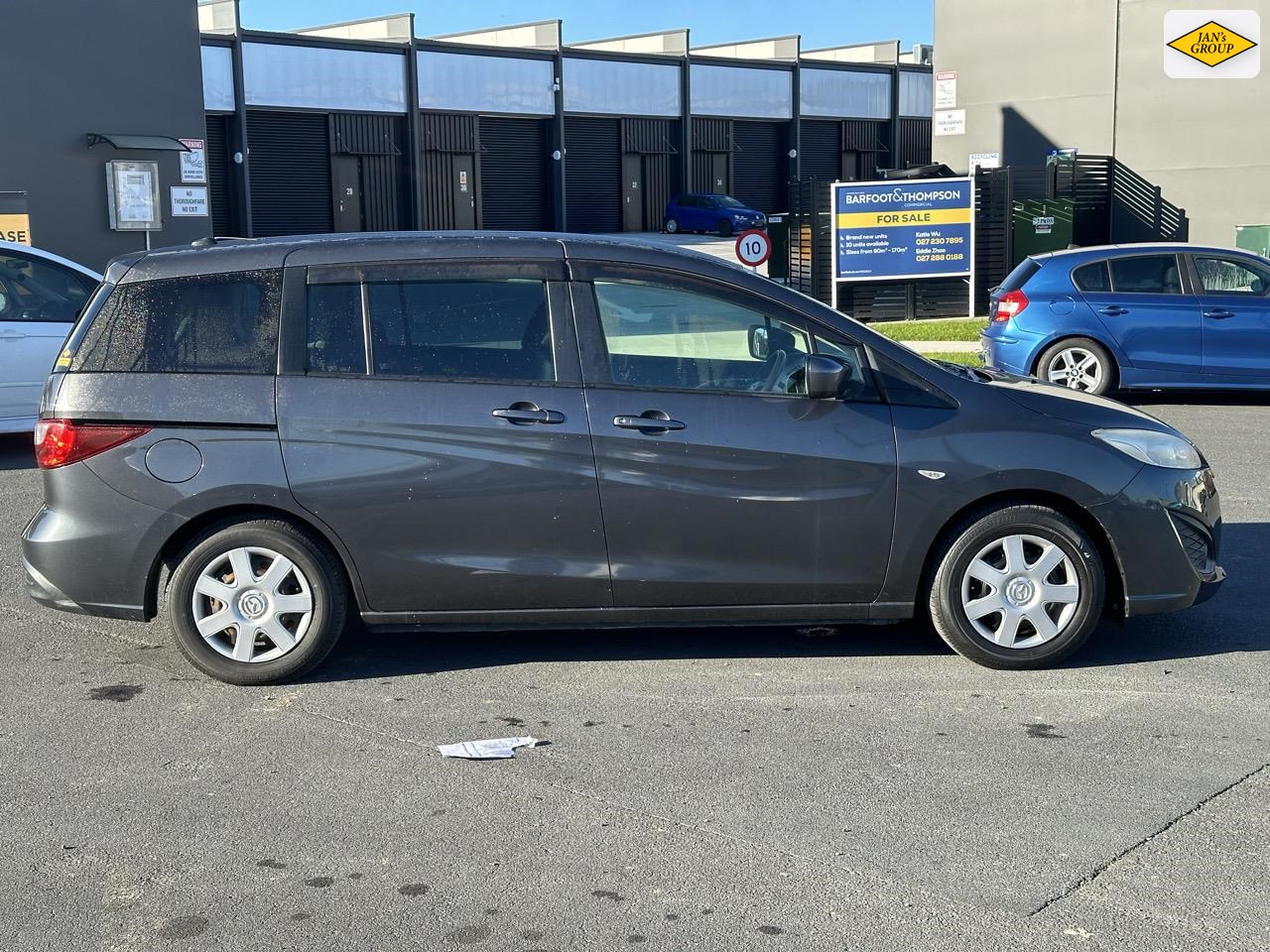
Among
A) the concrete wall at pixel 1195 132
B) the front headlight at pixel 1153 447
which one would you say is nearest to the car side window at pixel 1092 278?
the front headlight at pixel 1153 447

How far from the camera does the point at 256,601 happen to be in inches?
222

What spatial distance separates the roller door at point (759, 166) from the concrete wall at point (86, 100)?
125 feet

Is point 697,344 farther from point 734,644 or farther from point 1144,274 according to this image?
point 1144,274

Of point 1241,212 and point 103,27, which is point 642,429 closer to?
point 103,27

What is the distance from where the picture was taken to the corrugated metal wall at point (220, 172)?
43906mm

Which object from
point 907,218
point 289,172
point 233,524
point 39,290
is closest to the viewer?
point 233,524

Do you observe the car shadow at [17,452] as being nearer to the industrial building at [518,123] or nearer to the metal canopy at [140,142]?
the metal canopy at [140,142]

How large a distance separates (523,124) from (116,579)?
47871 millimetres

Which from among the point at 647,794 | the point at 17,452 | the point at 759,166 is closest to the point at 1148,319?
the point at 17,452

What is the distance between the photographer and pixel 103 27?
1989 cm

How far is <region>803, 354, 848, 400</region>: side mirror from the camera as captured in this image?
5.57 meters

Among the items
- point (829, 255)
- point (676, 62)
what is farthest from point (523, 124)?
point (829, 255)

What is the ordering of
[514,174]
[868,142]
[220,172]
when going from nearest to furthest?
[220,172], [514,174], [868,142]

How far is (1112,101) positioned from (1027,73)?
1.63 meters
